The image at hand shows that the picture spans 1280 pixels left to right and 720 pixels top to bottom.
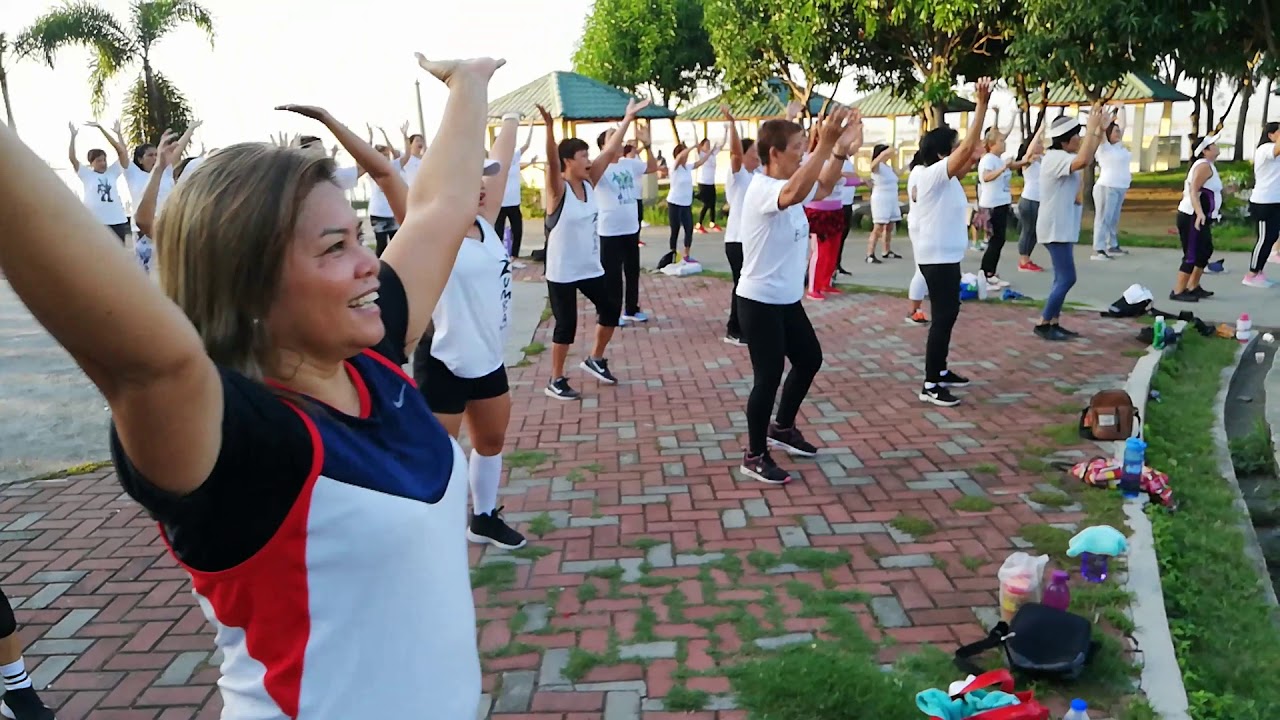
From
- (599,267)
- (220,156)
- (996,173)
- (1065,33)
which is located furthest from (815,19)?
(220,156)

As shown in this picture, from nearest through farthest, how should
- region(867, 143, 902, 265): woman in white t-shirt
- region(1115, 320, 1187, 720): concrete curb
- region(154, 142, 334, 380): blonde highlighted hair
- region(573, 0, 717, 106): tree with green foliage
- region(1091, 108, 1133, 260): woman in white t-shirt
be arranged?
region(154, 142, 334, 380): blonde highlighted hair, region(1115, 320, 1187, 720): concrete curb, region(1091, 108, 1133, 260): woman in white t-shirt, region(867, 143, 902, 265): woman in white t-shirt, region(573, 0, 717, 106): tree with green foliage

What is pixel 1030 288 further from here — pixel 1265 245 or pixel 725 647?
pixel 725 647

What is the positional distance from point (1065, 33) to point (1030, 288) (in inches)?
270

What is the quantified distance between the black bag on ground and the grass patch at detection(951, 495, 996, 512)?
128 centimetres

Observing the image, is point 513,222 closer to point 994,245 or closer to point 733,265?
point 733,265

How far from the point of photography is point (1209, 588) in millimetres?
3916

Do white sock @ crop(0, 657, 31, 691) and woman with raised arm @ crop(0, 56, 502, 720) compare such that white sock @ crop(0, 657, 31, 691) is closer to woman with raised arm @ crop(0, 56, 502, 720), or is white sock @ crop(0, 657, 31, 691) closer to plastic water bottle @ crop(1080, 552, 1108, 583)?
woman with raised arm @ crop(0, 56, 502, 720)

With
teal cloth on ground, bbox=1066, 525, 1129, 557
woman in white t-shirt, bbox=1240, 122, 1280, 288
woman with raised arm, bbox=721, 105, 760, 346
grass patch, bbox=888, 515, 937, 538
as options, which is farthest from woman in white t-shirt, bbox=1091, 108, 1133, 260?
teal cloth on ground, bbox=1066, 525, 1129, 557

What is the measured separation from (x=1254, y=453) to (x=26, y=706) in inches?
251

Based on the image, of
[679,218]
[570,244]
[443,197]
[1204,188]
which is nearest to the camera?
[443,197]

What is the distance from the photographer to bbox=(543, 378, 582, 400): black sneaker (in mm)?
6996

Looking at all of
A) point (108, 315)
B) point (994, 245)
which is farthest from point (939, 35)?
point (108, 315)

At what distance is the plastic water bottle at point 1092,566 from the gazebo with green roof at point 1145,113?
34.8 metres

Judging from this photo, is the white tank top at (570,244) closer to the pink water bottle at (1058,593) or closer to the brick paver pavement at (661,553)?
the brick paver pavement at (661,553)
